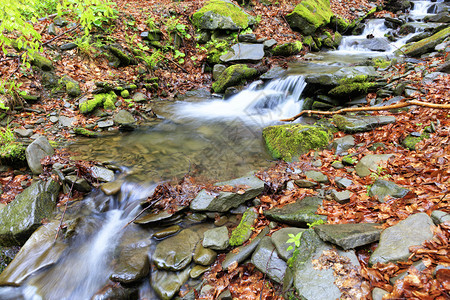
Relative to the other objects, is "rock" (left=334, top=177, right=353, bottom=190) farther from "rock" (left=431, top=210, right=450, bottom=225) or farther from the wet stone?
the wet stone

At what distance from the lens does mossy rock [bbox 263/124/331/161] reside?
5.23m

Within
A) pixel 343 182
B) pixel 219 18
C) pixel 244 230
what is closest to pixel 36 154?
pixel 244 230

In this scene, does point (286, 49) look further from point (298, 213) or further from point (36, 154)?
point (36, 154)

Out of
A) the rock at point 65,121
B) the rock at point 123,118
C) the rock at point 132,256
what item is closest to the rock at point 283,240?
the rock at point 132,256

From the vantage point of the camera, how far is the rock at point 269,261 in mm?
2707

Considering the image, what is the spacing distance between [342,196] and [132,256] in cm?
331

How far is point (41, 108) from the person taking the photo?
667 cm

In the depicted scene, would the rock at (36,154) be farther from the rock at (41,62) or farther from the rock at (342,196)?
the rock at (342,196)

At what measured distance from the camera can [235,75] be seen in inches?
372

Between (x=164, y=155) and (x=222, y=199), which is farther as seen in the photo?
(x=164, y=155)

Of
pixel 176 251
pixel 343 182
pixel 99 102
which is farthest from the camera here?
pixel 99 102

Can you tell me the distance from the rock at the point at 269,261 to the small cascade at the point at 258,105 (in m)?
5.04

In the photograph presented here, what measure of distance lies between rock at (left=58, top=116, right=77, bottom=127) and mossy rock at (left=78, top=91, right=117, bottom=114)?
1.54 feet

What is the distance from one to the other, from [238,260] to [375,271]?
1576 mm
